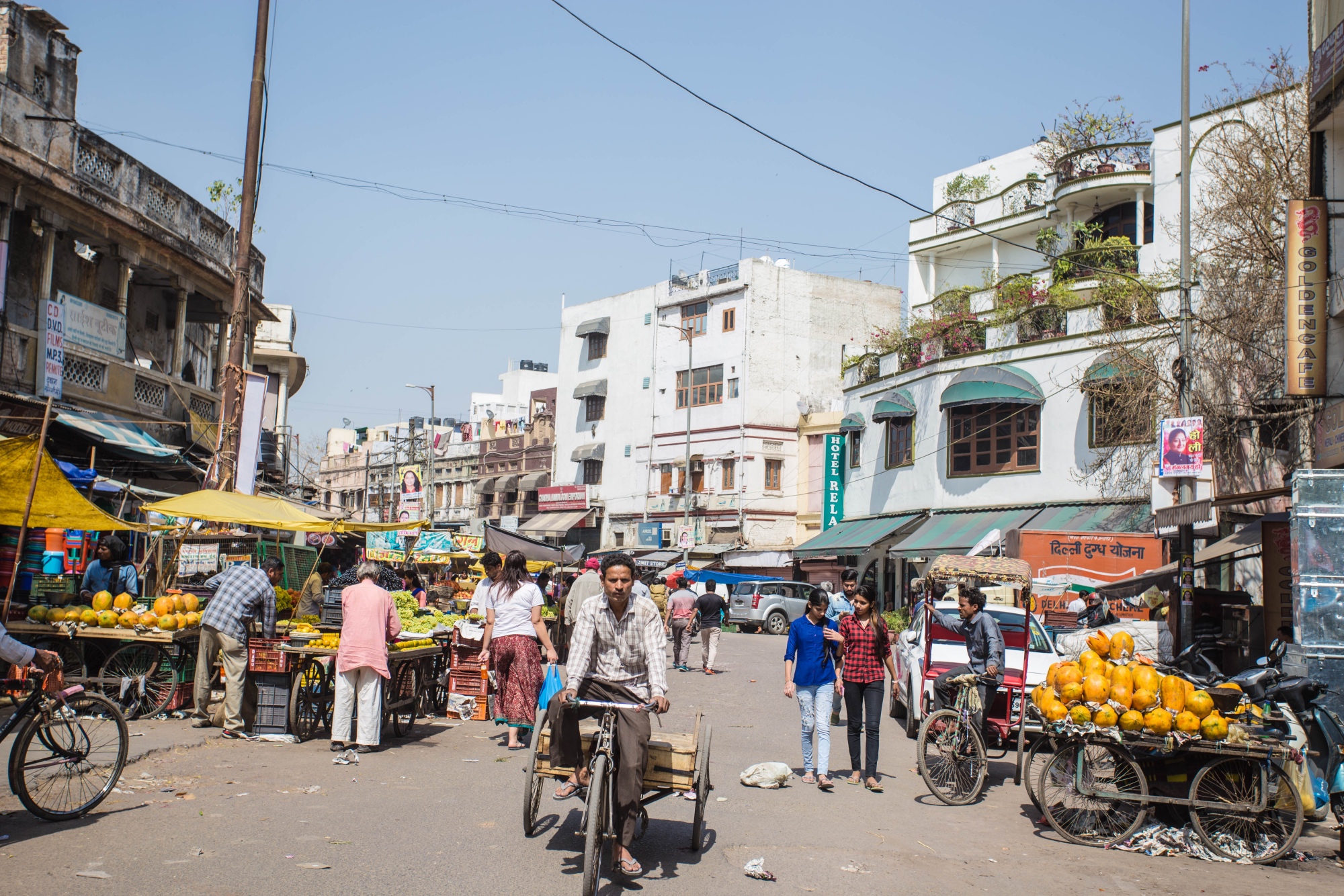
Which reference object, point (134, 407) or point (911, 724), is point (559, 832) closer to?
point (911, 724)

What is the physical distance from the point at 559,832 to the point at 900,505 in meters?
27.4

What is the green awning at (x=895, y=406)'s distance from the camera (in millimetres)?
33312

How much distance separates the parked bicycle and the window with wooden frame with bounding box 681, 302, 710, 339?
48.4 meters

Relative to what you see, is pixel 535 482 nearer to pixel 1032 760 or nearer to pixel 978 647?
pixel 978 647

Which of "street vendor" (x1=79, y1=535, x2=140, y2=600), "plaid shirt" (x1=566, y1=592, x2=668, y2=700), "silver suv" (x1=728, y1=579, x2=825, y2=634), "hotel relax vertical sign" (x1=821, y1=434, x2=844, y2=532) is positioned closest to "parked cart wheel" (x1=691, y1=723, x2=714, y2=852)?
"plaid shirt" (x1=566, y1=592, x2=668, y2=700)

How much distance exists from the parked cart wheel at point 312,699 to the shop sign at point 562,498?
4737cm

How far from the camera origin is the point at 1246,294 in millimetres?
22250

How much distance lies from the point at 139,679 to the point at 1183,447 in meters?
14.2

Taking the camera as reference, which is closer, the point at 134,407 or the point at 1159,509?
the point at 1159,509

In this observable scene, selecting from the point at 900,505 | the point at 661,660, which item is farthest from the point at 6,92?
the point at 900,505

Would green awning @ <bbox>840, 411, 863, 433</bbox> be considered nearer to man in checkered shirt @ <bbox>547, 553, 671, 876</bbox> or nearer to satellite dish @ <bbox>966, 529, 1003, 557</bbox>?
satellite dish @ <bbox>966, 529, 1003, 557</bbox>

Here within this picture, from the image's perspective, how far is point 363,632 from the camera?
402 inches

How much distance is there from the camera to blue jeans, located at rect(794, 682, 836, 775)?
32.4 feet

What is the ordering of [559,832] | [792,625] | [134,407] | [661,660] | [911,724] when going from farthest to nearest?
[134,407] → [911,724] → [792,625] → [559,832] → [661,660]
